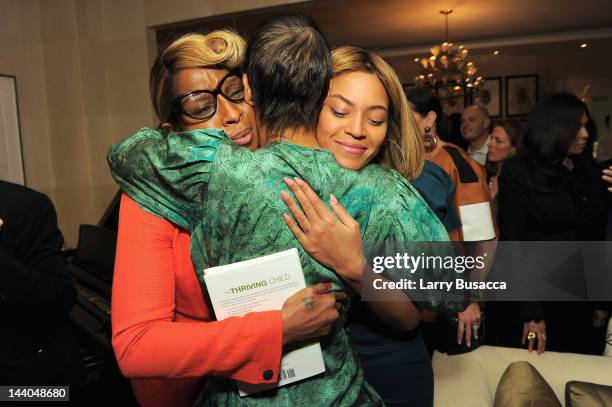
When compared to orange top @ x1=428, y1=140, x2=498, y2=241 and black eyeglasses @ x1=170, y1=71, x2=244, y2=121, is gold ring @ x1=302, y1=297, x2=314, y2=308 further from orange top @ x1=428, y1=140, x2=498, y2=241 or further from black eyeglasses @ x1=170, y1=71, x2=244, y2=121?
orange top @ x1=428, y1=140, x2=498, y2=241

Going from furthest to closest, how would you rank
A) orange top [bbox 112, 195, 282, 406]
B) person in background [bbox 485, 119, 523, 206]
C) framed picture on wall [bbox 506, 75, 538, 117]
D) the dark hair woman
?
framed picture on wall [bbox 506, 75, 538, 117]
person in background [bbox 485, 119, 523, 206]
the dark hair woman
orange top [bbox 112, 195, 282, 406]

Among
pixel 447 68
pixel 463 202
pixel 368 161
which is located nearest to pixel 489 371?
pixel 463 202

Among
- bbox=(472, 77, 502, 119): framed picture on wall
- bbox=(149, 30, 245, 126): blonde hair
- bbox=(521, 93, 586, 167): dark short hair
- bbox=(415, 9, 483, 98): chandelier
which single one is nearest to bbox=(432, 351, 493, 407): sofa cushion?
bbox=(521, 93, 586, 167): dark short hair

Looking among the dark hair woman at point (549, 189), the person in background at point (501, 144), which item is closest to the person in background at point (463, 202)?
the dark hair woman at point (549, 189)

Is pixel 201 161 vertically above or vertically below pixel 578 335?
above

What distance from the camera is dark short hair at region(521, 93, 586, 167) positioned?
90.6 inches

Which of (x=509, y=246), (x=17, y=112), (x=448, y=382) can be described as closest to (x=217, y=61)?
(x=448, y=382)

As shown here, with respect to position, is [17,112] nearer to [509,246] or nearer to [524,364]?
[509,246]

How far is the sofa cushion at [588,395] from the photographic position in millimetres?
1411

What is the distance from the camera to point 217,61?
111 cm

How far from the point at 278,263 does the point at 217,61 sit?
0.54m

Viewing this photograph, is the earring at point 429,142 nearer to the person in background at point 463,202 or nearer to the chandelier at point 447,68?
the person in background at point 463,202

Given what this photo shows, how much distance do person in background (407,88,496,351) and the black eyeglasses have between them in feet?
3.76

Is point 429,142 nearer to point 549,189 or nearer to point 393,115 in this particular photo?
point 549,189
